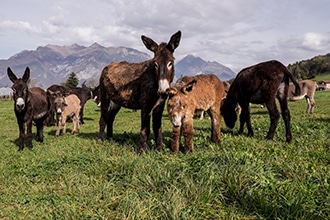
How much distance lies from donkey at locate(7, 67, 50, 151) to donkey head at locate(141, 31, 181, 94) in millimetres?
4505

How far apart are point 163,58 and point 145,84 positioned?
42.8 inches

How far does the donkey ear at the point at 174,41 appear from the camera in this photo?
22.1 ft

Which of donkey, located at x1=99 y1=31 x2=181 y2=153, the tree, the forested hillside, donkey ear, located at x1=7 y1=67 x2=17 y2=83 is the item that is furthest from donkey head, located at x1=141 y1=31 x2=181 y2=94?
the forested hillside

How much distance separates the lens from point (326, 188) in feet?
12.8

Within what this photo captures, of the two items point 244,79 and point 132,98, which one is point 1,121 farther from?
point 244,79

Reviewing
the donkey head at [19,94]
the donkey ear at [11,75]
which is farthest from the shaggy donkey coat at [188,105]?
the donkey ear at [11,75]

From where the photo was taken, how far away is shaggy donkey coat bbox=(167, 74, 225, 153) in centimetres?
612

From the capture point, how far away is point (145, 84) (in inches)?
286

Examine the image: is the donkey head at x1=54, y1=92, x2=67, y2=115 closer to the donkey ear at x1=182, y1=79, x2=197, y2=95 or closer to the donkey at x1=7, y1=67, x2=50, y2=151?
the donkey at x1=7, y1=67, x2=50, y2=151

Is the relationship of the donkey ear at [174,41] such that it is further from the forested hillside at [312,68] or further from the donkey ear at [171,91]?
the forested hillside at [312,68]

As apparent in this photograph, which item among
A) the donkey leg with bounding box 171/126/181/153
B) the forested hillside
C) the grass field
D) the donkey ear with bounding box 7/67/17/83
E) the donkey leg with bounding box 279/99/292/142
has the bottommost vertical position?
the grass field

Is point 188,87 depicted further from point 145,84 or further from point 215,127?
point 215,127

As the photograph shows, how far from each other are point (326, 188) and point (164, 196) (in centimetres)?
234

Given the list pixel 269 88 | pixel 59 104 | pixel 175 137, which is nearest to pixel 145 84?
pixel 175 137
